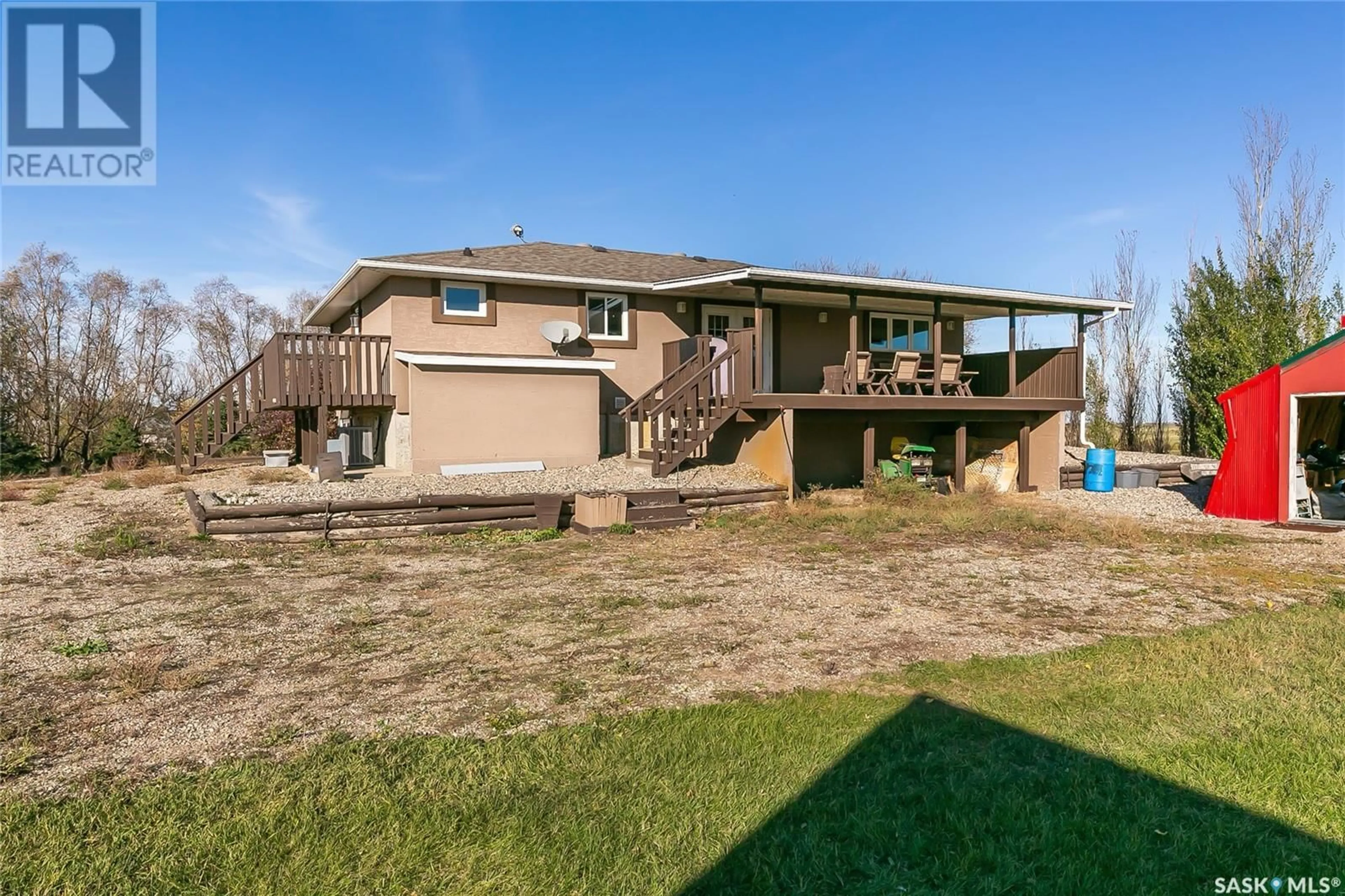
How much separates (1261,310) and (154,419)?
115ft

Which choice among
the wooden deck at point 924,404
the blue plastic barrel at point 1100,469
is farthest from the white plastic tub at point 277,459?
the blue plastic barrel at point 1100,469

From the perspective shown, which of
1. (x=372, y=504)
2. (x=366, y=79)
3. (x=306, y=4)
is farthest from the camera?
(x=366, y=79)

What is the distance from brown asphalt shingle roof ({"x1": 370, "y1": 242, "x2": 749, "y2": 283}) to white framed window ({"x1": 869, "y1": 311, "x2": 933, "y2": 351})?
143 inches

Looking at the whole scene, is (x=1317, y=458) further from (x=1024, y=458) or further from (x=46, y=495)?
(x=46, y=495)

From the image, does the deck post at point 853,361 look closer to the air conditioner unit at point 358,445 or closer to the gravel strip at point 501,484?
the gravel strip at point 501,484

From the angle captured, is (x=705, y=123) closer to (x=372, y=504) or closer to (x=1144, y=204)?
(x=1144, y=204)

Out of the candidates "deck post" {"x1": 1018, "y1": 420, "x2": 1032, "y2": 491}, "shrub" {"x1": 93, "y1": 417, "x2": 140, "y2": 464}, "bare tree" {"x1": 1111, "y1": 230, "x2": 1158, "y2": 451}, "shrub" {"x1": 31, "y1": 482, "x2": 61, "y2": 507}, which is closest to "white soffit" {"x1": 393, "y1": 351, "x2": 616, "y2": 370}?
"shrub" {"x1": 31, "y1": 482, "x2": 61, "y2": 507}

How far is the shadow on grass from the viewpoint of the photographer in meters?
2.58

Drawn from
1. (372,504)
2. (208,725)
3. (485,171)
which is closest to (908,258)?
(485,171)

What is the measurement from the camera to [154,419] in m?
26.9

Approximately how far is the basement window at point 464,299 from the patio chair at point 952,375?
356 inches

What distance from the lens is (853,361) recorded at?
45.9 ft

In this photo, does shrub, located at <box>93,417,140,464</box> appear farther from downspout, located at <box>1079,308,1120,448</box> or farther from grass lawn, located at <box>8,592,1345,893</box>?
downspout, located at <box>1079,308,1120,448</box>

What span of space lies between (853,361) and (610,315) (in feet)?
17.0
